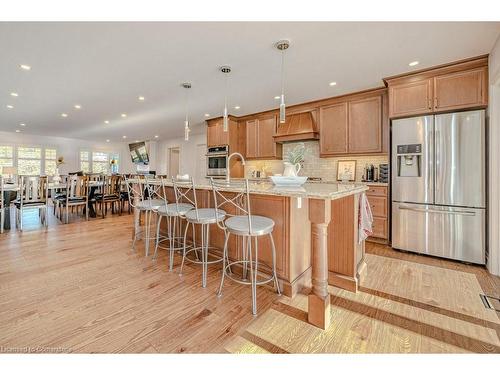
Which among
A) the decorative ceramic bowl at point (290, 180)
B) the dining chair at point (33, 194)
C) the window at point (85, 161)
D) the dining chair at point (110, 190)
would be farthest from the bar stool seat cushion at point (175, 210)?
the window at point (85, 161)

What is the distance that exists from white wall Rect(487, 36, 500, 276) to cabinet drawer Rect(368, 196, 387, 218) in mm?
1091

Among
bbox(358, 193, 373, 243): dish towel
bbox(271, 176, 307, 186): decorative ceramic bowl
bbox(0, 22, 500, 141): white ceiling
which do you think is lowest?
bbox(358, 193, 373, 243): dish towel

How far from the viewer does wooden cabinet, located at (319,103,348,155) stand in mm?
4004

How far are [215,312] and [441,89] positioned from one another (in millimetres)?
3655

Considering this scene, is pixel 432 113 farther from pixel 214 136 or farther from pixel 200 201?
pixel 214 136

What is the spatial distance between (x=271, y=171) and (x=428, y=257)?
3.19 metres

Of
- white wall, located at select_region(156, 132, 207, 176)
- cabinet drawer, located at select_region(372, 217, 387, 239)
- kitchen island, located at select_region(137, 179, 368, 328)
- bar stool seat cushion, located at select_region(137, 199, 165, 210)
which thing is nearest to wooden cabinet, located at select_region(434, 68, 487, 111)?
cabinet drawer, located at select_region(372, 217, 387, 239)

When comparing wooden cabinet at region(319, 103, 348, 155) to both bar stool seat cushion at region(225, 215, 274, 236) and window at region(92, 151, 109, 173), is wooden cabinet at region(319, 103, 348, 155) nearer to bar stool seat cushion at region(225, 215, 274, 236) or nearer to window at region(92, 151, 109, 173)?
bar stool seat cushion at region(225, 215, 274, 236)

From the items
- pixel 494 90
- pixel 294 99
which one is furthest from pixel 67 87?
pixel 494 90

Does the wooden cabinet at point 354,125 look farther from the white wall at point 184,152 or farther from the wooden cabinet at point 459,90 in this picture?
the white wall at point 184,152

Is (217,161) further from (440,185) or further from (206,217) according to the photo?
(440,185)

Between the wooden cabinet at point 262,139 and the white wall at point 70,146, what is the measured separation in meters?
6.64

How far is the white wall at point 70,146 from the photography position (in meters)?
8.45

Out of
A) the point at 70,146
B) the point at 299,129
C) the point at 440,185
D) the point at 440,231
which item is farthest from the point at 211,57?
the point at 70,146
